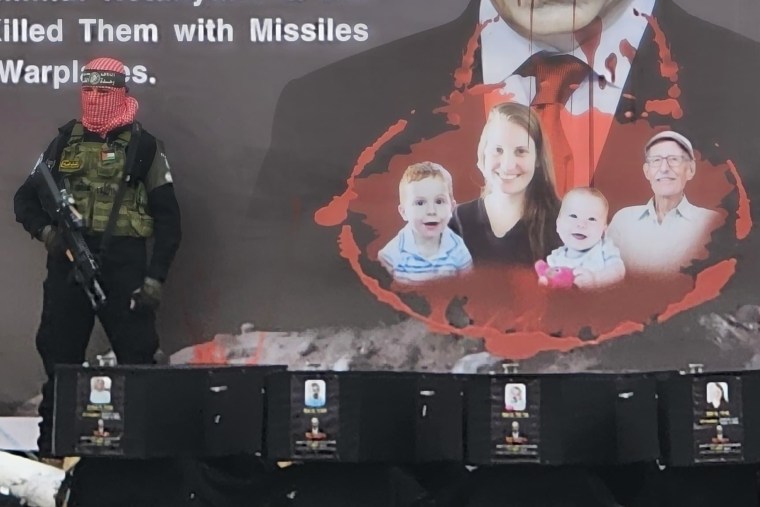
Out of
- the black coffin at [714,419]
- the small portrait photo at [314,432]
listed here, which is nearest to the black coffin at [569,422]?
the black coffin at [714,419]

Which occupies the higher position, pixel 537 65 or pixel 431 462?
pixel 537 65

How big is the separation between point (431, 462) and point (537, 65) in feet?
6.08

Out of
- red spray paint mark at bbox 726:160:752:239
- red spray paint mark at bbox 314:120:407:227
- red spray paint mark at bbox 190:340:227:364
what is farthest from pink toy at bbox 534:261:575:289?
red spray paint mark at bbox 190:340:227:364

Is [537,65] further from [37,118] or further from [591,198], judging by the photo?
[37,118]

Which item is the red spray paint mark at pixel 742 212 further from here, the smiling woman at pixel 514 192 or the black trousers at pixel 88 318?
the black trousers at pixel 88 318

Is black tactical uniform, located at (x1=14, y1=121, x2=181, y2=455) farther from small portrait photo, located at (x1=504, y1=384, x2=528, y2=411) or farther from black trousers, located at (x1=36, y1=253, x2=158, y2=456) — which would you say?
small portrait photo, located at (x1=504, y1=384, x2=528, y2=411)

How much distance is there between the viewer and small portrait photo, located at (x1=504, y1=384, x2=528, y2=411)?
12.4 feet

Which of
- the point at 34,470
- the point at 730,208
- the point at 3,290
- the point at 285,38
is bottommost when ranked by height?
the point at 34,470

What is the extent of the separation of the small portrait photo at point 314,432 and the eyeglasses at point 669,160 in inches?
76.8

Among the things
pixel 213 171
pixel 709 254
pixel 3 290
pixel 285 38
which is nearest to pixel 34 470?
pixel 3 290

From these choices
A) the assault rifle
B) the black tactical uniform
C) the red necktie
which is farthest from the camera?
the red necktie

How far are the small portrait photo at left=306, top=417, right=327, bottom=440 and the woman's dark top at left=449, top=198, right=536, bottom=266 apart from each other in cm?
119

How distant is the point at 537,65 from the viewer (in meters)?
4.57

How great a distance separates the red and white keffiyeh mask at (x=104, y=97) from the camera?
4.36 meters
